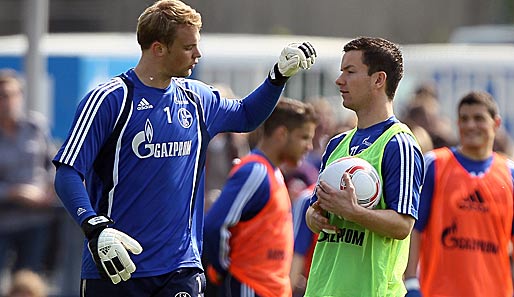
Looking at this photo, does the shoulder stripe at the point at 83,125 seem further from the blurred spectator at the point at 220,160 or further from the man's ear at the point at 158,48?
the blurred spectator at the point at 220,160

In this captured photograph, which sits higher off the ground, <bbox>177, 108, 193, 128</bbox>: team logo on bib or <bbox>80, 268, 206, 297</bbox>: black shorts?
<bbox>177, 108, 193, 128</bbox>: team logo on bib

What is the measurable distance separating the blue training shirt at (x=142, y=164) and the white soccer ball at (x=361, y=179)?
0.86 metres

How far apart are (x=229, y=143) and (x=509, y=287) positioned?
6765mm

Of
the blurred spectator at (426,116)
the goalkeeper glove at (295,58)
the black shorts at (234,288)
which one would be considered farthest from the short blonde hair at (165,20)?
the blurred spectator at (426,116)

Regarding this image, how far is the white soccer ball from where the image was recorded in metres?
7.06

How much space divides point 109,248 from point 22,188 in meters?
6.63

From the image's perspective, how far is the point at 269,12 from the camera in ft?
116

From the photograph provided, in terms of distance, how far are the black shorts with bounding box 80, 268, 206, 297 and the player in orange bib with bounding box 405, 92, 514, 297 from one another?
2.35 m

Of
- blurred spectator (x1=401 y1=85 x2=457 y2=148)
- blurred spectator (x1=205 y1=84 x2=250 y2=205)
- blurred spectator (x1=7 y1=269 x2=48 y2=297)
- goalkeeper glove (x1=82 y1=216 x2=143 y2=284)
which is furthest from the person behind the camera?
blurred spectator (x1=205 y1=84 x2=250 y2=205)

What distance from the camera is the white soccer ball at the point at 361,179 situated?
23.2 feet

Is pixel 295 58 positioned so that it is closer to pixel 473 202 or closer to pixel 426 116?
pixel 473 202

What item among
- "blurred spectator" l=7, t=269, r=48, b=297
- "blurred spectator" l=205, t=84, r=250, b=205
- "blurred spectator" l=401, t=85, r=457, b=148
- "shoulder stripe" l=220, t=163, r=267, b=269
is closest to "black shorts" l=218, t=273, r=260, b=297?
"shoulder stripe" l=220, t=163, r=267, b=269

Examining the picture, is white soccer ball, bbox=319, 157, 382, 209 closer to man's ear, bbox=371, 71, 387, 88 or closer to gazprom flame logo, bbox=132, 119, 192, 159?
man's ear, bbox=371, 71, 387, 88

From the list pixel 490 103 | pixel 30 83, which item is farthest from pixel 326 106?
pixel 490 103
